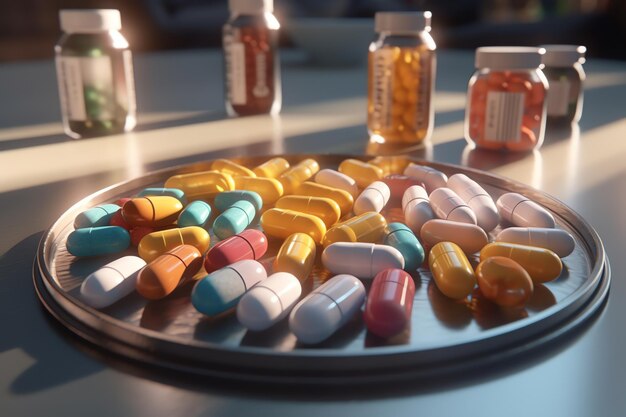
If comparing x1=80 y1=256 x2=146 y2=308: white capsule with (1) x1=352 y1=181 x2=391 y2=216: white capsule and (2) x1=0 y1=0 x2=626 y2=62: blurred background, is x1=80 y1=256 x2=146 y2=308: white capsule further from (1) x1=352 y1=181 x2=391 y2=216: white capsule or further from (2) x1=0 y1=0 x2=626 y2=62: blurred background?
(2) x1=0 y1=0 x2=626 y2=62: blurred background

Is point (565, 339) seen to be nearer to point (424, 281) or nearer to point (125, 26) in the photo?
point (424, 281)

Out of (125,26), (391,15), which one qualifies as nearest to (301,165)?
(391,15)

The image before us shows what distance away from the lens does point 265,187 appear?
79 cm

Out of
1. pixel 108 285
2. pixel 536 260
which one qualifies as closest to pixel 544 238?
pixel 536 260

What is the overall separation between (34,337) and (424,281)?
322mm

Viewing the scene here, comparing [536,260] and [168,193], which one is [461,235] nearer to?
[536,260]

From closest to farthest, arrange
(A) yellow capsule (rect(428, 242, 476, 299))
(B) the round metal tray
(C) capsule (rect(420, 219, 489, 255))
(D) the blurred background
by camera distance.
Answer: (B) the round metal tray, (A) yellow capsule (rect(428, 242, 476, 299)), (C) capsule (rect(420, 219, 489, 255)), (D) the blurred background

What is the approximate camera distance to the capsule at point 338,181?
0.82 metres

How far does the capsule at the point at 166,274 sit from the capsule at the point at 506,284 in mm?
250

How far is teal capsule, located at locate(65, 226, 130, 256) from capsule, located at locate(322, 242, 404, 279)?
8.3 inches

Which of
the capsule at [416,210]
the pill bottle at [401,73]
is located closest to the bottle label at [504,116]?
the pill bottle at [401,73]

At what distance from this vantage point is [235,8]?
1.21m

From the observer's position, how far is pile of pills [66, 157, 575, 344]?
1.57 feet

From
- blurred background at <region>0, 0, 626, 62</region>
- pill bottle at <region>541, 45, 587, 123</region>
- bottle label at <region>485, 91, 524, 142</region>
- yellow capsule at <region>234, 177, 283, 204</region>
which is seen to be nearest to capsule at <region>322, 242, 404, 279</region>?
yellow capsule at <region>234, 177, 283, 204</region>
